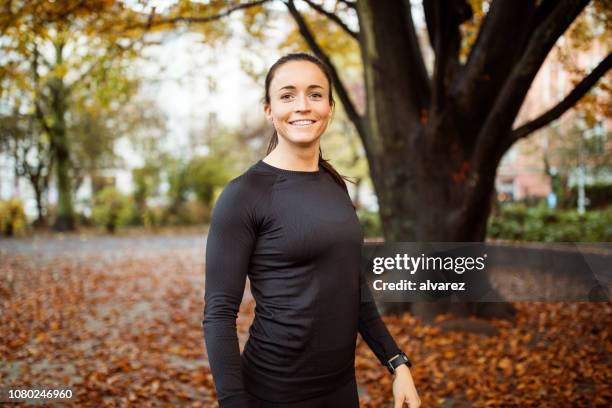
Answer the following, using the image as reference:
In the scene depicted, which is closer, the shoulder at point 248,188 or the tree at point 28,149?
the shoulder at point 248,188

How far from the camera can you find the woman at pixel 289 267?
1637mm

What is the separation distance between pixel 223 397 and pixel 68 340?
6.12 meters

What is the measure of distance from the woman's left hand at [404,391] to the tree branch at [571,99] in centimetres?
465

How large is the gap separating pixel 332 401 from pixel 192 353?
16.2 feet

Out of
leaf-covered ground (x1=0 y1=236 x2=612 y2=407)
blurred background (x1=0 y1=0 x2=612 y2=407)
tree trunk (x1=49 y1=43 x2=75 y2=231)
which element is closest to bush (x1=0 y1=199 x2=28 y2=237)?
tree trunk (x1=49 y1=43 x2=75 y2=231)

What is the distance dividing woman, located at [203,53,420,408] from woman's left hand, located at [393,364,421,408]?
19 cm

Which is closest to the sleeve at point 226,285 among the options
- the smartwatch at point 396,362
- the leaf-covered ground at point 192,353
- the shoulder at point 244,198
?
the shoulder at point 244,198

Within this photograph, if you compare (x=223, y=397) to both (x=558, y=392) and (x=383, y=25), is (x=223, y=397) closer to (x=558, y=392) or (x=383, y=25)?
(x=558, y=392)

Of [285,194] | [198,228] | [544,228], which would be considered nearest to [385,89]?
[285,194]

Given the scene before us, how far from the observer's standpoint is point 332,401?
5.96 feet

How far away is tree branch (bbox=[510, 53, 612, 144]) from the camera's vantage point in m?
5.32

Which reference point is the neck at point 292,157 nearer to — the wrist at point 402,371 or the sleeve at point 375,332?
the sleeve at point 375,332

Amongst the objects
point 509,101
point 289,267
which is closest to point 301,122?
point 289,267

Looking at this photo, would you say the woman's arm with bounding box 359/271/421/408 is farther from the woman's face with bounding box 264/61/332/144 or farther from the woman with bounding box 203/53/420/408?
the woman's face with bounding box 264/61/332/144
